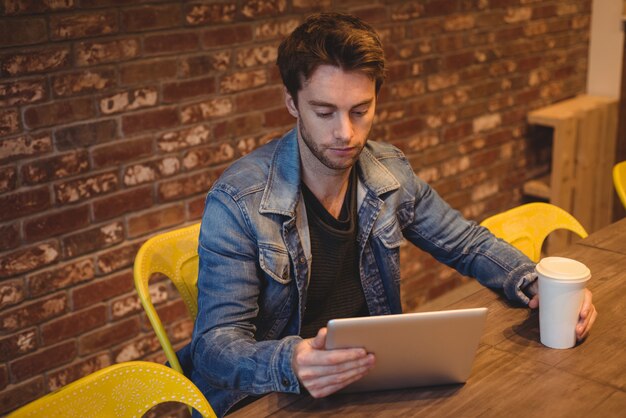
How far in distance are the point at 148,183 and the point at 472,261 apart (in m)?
1.05

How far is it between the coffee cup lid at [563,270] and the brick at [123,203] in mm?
1333

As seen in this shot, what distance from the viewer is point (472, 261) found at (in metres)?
1.98

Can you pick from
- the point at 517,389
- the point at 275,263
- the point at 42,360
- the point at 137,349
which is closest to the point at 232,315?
the point at 275,263

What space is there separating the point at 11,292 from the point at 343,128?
1116 millimetres

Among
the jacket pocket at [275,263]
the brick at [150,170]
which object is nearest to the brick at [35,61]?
the brick at [150,170]

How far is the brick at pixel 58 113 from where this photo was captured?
7.29ft

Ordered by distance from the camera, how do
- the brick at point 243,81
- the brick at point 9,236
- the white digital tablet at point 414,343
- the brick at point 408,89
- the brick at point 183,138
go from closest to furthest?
the white digital tablet at point 414,343, the brick at point 9,236, the brick at point 183,138, the brick at point 243,81, the brick at point 408,89

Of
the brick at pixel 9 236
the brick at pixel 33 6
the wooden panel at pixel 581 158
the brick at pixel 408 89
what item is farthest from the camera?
the wooden panel at pixel 581 158

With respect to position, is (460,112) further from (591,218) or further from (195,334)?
(195,334)

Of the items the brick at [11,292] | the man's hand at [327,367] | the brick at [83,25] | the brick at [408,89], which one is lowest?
the brick at [11,292]

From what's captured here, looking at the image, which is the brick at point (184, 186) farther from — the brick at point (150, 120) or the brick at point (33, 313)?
the brick at point (33, 313)

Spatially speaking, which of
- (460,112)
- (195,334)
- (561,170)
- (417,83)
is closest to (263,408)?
(195,334)

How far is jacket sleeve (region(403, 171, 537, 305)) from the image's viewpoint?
1.92 m

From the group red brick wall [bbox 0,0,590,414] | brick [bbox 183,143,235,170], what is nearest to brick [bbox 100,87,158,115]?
red brick wall [bbox 0,0,590,414]
